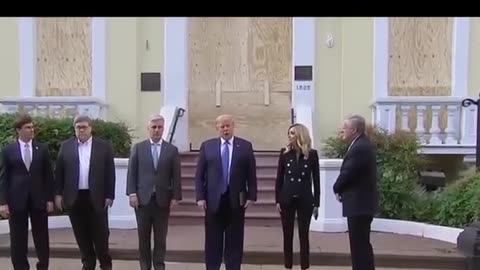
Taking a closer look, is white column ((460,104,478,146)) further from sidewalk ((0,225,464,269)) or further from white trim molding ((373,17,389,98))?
sidewalk ((0,225,464,269))

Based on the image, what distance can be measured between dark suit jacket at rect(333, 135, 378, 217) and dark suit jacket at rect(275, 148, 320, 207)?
55 cm

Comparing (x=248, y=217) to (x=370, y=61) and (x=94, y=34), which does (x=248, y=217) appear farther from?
(x=94, y=34)

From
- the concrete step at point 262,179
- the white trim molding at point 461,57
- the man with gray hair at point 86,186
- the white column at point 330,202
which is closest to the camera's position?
the man with gray hair at point 86,186

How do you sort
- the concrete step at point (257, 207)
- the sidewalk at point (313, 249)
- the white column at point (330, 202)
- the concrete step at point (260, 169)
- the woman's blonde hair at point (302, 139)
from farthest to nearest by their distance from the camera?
the concrete step at point (260, 169)
the concrete step at point (257, 207)
the white column at point (330, 202)
the sidewalk at point (313, 249)
the woman's blonde hair at point (302, 139)

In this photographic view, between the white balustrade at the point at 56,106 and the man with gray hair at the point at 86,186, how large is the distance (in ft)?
15.7

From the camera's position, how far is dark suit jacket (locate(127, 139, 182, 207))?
6957 mm

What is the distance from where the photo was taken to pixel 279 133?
39.4 feet

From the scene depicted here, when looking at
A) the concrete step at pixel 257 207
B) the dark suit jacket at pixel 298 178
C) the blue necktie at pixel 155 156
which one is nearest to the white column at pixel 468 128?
the concrete step at pixel 257 207

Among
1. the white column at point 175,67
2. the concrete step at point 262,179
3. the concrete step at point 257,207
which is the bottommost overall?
the concrete step at point 257,207

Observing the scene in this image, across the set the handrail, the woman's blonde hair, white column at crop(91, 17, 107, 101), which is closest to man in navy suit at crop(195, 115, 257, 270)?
the woman's blonde hair

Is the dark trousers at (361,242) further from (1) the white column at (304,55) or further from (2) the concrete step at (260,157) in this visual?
(1) the white column at (304,55)

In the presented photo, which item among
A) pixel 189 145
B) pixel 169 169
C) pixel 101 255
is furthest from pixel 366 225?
pixel 189 145

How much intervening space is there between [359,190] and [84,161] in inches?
105

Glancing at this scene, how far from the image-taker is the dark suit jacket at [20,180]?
6785 mm
